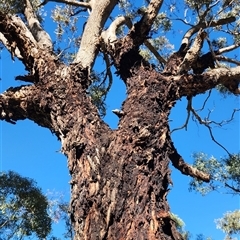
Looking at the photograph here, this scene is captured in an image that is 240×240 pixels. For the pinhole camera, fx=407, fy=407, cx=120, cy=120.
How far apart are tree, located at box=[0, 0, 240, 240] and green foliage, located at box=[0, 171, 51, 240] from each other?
4.13 m

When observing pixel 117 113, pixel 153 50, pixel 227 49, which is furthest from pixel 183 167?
pixel 153 50

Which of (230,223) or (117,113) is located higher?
(230,223)

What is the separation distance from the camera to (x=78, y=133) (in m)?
3.41

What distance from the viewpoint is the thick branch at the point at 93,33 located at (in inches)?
181

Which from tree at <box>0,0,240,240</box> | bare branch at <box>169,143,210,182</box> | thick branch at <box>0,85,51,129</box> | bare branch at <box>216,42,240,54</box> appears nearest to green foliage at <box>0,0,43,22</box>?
tree at <box>0,0,240,240</box>

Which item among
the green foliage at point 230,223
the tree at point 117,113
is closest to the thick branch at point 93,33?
the tree at point 117,113

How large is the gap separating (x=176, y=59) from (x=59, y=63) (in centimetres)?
130

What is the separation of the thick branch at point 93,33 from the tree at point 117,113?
1 cm

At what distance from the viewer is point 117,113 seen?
370cm

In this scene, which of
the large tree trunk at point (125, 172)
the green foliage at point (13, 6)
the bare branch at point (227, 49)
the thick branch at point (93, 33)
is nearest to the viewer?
the large tree trunk at point (125, 172)

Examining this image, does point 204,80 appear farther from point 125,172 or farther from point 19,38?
point 19,38

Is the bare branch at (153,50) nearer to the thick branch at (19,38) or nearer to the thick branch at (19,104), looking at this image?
the thick branch at (19,38)

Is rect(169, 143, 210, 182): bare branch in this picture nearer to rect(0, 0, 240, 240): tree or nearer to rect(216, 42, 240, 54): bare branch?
rect(0, 0, 240, 240): tree

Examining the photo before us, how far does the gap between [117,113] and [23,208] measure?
5326mm
